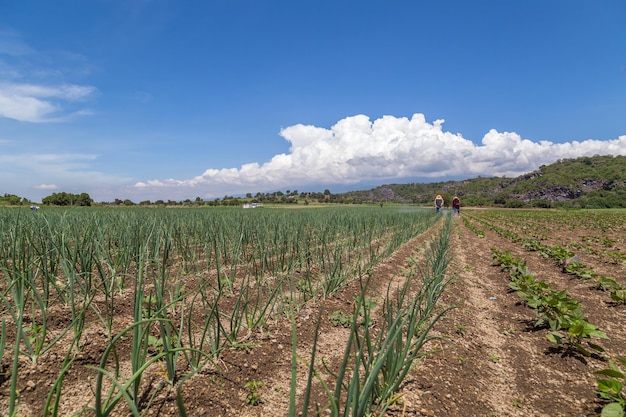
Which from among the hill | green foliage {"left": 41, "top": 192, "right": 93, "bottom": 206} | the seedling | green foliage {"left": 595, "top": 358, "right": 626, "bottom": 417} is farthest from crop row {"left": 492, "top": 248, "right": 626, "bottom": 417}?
the hill

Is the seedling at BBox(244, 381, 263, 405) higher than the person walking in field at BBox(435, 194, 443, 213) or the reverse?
the reverse

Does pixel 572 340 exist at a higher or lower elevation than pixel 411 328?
lower

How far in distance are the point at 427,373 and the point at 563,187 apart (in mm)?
109113

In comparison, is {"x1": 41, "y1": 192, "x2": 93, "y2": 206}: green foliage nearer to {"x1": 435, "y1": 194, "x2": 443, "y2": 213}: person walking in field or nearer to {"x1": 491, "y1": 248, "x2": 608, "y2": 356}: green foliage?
{"x1": 435, "y1": 194, "x2": 443, "y2": 213}: person walking in field

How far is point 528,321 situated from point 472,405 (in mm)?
2137

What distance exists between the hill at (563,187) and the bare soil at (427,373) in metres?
64.2

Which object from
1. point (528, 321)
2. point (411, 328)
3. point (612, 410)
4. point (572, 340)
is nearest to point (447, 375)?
point (411, 328)

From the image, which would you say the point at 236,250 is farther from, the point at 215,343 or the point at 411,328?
the point at 411,328

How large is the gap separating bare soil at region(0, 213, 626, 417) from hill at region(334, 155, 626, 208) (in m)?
64.2

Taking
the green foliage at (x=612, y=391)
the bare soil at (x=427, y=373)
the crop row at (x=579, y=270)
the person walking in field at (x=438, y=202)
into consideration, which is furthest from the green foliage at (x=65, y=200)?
the green foliage at (x=612, y=391)

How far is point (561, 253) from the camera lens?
638 centimetres

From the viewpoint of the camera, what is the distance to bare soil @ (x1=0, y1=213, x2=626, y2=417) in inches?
72.4

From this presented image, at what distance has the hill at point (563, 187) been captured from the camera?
67.0m

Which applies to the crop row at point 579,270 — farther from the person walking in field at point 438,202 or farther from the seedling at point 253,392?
the person walking in field at point 438,202
